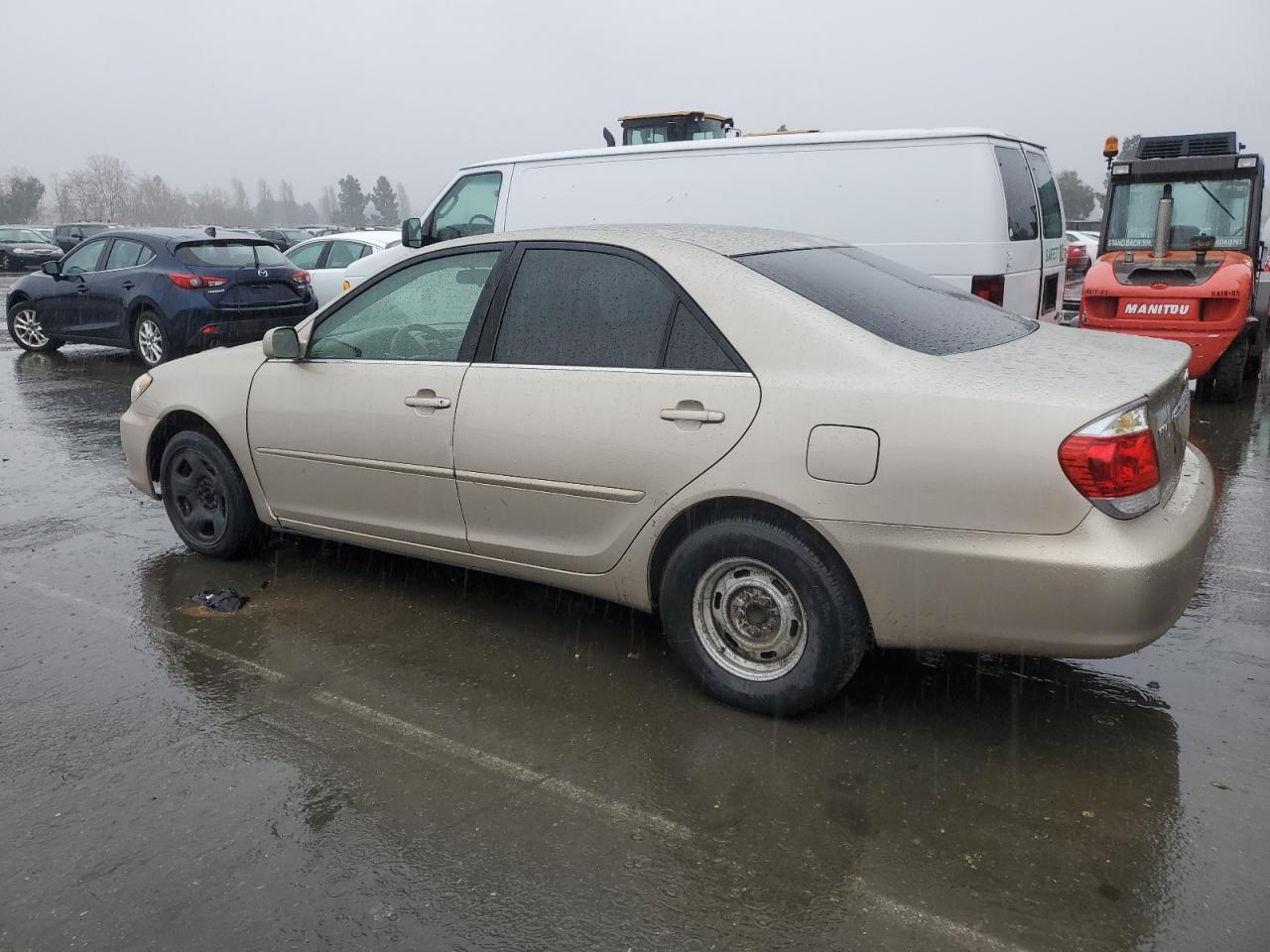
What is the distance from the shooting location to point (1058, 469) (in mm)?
2961

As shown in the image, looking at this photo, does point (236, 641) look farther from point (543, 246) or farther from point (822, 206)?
point (822, 206)

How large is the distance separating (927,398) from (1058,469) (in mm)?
423

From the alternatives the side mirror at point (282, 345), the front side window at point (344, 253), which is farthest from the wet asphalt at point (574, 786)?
the front side window at point (344, 253)

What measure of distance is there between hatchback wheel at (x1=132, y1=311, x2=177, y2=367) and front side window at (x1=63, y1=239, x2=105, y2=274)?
138cm

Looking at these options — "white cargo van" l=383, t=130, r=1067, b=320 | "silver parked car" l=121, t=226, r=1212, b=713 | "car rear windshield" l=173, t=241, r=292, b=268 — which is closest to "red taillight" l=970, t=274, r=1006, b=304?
"white cargo van" l=383, t=130, r=1067, b=320

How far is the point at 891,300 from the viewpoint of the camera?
3.84 m

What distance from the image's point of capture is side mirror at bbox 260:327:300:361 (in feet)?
15.1

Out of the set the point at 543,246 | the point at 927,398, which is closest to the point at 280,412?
the point at 543,246

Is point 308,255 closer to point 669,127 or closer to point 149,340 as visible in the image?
point 149,340

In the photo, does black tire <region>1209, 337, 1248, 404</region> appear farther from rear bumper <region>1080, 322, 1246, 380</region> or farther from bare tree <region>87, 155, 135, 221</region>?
bare tree <region>87, 155, 135, 221</region>

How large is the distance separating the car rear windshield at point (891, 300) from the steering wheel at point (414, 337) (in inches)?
53.0

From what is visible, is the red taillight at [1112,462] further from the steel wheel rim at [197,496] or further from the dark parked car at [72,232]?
the dark parked car at [72,232]

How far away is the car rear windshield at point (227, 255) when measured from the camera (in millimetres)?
11930

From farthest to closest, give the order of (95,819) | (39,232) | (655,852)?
(39,232), (95,819), (655,852)
